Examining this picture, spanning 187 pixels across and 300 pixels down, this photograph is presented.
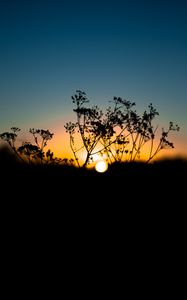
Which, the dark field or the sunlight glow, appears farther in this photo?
the sunlight glow

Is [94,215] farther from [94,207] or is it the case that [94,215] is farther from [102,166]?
[102,166]

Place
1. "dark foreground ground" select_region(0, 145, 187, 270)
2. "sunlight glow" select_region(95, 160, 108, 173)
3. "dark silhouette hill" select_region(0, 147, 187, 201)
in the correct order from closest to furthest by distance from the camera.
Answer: "dark foreground ground" select_region(0, 145, 187, 270) < "dark silhouette hill" select_region(0, 147, 187, 201) < "sunlight glow" select_region(95, 160, 108, 173)

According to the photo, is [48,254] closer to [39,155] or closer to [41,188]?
[41,188]

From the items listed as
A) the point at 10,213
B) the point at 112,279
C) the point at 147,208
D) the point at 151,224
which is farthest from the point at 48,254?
the point at 147,208

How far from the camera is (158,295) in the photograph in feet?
39.6

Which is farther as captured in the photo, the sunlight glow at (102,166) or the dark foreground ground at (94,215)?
the sunlight glow at (102,166)

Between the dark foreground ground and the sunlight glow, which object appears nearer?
the dark foreground ground

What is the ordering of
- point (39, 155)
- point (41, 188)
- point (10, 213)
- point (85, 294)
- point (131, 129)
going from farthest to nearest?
point (131, 129) < point (39, 155) < point (41, 188) < point (10, 213) < point (85, 294)

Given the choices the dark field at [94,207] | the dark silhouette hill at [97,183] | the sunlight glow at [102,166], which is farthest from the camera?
the sunlight glow at [102,166]

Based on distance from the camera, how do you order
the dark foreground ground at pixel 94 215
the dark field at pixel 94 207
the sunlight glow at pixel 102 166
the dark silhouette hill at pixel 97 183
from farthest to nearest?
the sunlight glow at pixel 102 166 < the dark silhouette hill at pixel 97 183 < the dark field at pixel 94 207 < the dark foreground ground at pixel 94 215

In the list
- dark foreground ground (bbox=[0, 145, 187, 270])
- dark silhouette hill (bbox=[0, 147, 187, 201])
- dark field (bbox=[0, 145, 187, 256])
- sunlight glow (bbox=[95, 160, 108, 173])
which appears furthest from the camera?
sunlight glow (bbox=[95, 160, 108, 173])

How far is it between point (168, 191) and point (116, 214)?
880 cm

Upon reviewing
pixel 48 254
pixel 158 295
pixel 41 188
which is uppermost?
pixel 41 188

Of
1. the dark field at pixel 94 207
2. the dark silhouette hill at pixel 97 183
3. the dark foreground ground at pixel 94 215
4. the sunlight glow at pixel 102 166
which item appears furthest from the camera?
the sunlight glow at pixel 102 166
